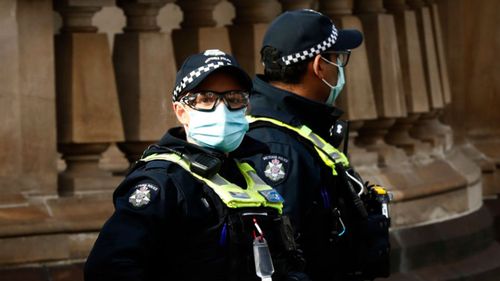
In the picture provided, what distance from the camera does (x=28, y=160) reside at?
704 centimetres

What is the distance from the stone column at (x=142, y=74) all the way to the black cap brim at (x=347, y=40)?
2.12 meters

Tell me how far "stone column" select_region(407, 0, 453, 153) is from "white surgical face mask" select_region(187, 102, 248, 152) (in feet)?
16.9

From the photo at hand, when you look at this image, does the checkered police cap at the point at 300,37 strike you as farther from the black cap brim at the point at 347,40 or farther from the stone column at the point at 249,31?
the stone column at the point at 249,31

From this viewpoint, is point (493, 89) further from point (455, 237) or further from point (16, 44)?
point (16, 44)

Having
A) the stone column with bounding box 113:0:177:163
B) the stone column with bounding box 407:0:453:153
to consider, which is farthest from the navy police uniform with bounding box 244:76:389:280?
the stone column with bounding box 407:0:453:153

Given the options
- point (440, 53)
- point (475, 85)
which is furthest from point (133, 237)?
point (475, 85)

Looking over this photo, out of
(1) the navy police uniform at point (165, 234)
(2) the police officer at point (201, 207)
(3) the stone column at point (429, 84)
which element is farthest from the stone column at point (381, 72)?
(1) the navy police uniform at point (165, 234)

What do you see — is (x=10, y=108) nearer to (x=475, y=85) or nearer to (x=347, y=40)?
(x=347, y=40)

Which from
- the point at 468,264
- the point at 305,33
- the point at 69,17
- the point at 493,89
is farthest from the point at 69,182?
the point at 493,89

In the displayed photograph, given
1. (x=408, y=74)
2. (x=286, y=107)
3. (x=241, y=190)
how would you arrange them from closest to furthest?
(x=241, y=190) < (x=286, y=107) < (x=408, y=74)

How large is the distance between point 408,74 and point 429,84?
0.26 meters

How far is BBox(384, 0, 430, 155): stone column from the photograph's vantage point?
9172mm

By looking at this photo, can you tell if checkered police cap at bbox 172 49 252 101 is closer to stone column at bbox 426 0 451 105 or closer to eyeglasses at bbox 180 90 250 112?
eyeglasses at bbox 180 90 250 112

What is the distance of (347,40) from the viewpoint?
5402mm
